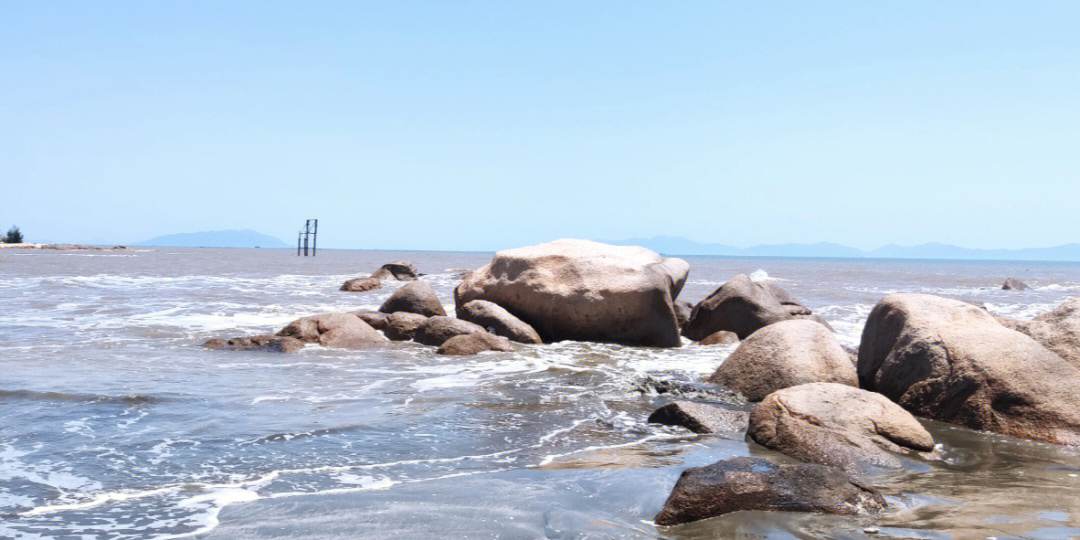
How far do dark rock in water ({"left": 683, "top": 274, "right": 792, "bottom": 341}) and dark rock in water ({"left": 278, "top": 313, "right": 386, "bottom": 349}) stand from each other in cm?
573

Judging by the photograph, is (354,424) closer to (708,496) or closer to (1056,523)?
(708,496)

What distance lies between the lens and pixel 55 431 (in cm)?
667

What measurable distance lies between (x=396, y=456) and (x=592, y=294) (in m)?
7.63

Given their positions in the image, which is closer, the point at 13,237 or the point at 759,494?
the point at 759,494

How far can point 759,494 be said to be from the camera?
15.4 ft

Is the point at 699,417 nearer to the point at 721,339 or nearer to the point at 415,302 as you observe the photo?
the point at 721,339

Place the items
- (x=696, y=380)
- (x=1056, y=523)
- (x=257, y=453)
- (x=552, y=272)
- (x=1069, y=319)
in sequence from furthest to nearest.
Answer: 1. (x=552, y=272)
2. (x=696, y=380)
3. (x=1069, y=319)
4. (x=257, y=453)
5. (x=1056, y=523)

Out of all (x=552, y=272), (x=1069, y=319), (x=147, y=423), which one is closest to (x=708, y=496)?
(x=147, y=423)

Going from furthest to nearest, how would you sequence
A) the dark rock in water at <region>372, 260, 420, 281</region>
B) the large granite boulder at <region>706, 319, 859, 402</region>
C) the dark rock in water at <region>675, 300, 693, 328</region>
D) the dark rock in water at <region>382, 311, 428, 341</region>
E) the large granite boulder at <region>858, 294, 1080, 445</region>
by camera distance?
the dark rock in water at <region>372, 260, 420, 281</region>, the dark rock in water at <region>675, 300, 693, 328</region>, the dark rock in water at <region>382, 311, 428, 341</region>, the large granite boulder at <region>706, 319, 859, 402</region>, the large granite boulder at <region>858, 294, 1080, 445</region>

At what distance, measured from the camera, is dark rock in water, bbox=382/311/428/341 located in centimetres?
1366

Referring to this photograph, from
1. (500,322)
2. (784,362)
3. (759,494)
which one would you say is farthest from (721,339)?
(759,494)

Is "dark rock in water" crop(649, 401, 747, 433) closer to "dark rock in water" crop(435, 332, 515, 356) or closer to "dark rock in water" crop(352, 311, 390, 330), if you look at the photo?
"dark rock in water" crop(435, 332, 515, 356)

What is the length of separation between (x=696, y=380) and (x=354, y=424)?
453 centimetres

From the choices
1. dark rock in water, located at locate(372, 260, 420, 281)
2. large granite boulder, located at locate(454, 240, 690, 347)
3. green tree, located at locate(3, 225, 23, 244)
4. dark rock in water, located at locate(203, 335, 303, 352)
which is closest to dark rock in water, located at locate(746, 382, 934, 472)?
large granite boulder, located at locate(454, 240, 690, 347)
